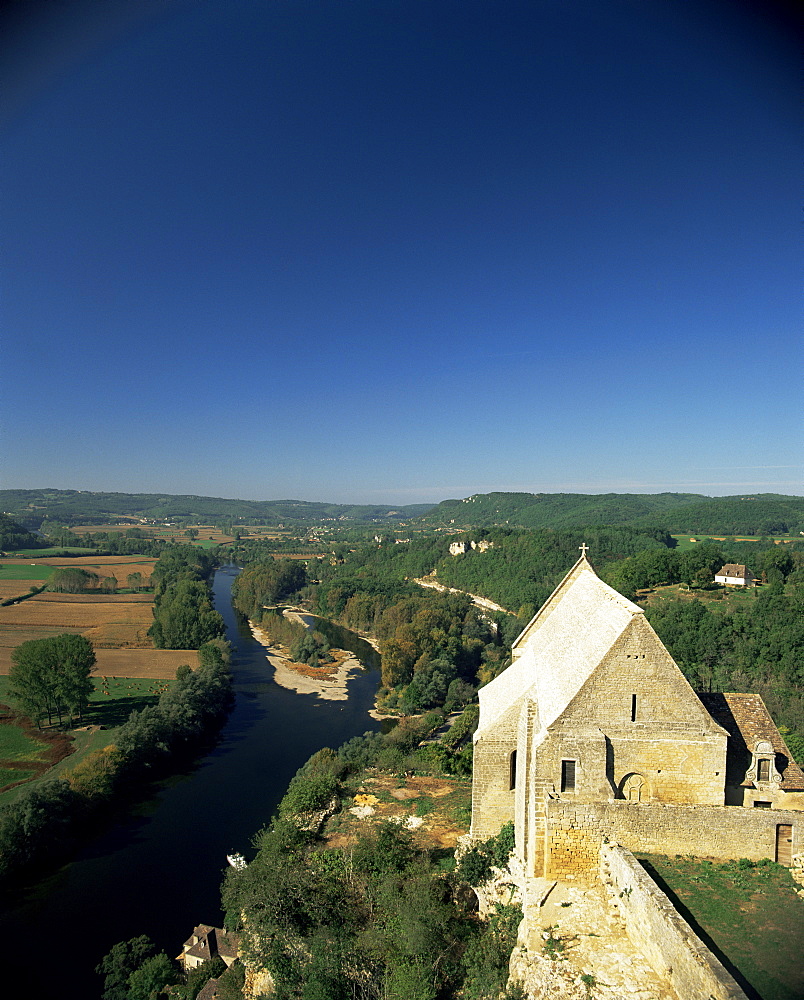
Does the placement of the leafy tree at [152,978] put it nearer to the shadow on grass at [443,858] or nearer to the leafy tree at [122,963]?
the leafy tree at [122,963]

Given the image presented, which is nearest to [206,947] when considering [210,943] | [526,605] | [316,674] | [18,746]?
[210,943]

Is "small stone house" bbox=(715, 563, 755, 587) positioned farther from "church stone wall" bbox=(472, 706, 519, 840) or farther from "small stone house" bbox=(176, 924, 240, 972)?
"small stone house" bbox=(176, 924, 240, 972)

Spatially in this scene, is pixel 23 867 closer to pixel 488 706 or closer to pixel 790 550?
pixel 488 706

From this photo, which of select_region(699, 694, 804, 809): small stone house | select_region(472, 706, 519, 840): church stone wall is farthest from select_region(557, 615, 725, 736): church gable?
select_region(472, 706, 519, 840): church stone wall

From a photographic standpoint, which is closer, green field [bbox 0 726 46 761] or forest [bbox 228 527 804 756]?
green field [bbox 0 726 46 761]

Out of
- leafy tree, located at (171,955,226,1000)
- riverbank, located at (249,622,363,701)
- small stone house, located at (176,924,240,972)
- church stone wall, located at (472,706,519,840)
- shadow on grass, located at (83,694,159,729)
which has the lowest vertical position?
riverbank, located at (249,622,363,701)

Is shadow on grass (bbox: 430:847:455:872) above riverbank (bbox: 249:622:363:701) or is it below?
above
